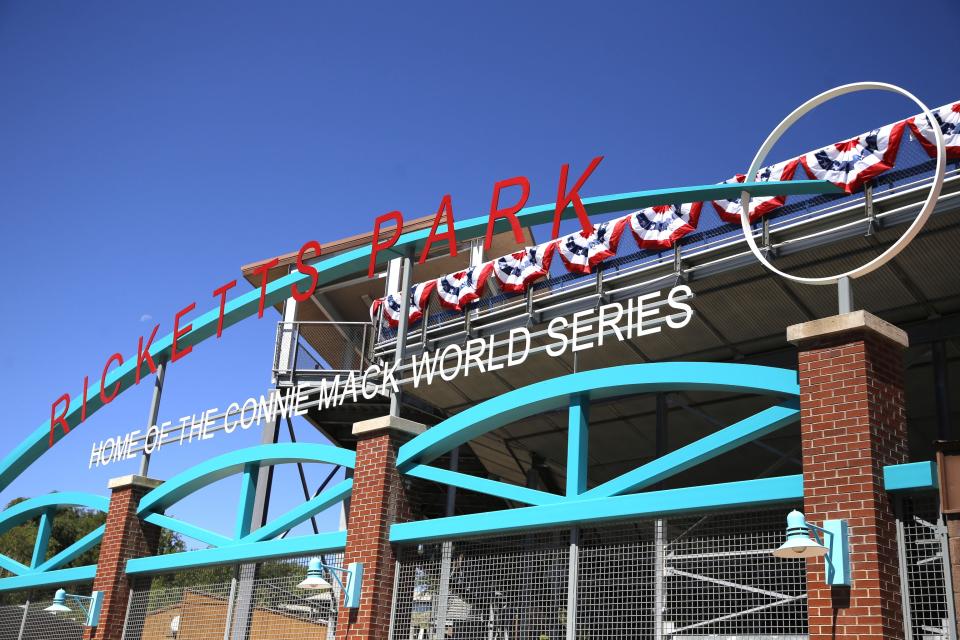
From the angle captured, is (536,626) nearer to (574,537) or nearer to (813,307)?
(574,537)

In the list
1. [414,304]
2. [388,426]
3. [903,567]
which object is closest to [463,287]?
[414,304]

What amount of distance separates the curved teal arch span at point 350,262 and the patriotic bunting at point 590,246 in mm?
2214

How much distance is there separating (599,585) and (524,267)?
7.72 meters

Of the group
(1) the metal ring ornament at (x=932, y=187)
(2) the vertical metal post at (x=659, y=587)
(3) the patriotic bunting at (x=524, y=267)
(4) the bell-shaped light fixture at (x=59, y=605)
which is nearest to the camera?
(1) the metal ring ornament at (x=932, y=187)

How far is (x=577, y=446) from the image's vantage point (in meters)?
11.5

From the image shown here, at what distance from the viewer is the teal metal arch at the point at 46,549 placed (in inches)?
709

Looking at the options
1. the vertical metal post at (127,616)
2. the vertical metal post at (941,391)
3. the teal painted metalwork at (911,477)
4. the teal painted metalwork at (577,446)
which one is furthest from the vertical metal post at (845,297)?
the vertical metal post at (127,616)

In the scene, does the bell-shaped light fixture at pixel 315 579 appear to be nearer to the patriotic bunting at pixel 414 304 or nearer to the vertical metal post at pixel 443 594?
the vertical metal post at pixel 443 594

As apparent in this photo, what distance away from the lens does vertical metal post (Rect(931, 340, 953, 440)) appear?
1333cm

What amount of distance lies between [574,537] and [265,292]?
8740 millimetres

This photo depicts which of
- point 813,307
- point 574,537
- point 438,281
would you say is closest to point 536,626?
point 574,537

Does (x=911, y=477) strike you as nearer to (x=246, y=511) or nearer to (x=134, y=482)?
(x=246, y=511)

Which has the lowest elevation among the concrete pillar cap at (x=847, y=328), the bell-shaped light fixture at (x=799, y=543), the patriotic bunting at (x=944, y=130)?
the bell-shaped light fixture at (x=799, y=543)

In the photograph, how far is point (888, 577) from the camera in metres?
8.66
